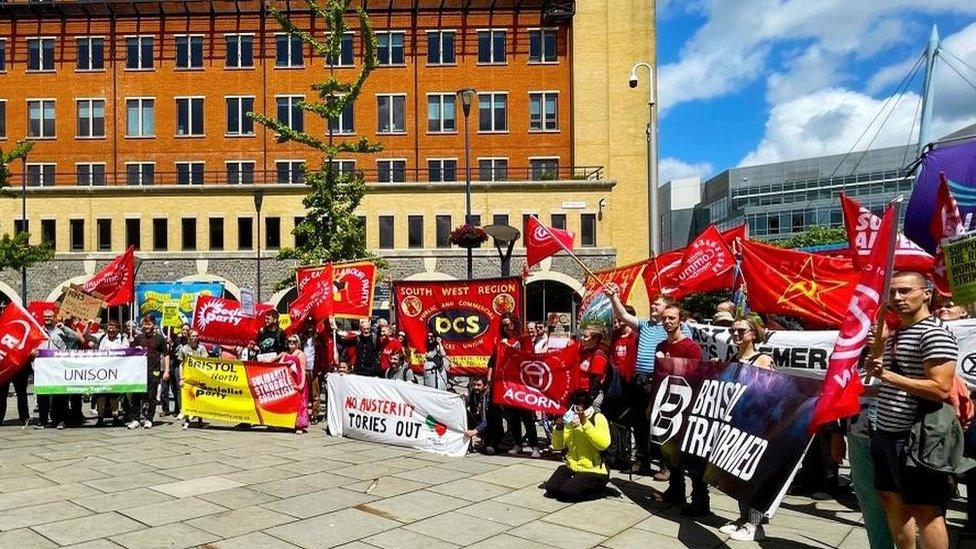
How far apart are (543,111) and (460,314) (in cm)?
3328

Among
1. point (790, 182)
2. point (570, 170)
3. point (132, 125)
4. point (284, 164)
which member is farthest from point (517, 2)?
point (790, 182)

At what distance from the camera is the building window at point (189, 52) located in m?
42.2

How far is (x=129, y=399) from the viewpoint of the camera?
40.3 feet

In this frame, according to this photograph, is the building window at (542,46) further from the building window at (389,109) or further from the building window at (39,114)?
the building window at (39,114)

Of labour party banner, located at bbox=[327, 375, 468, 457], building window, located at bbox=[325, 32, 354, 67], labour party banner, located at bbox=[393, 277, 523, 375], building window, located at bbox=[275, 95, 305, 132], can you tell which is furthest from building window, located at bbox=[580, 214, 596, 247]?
labour party banner, located at bbox=[327, 375, 468, 457]

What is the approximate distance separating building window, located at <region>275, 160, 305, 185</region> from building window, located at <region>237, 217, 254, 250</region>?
4064 mm

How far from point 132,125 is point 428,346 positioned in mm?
38198

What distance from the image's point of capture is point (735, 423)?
5832 millimetres

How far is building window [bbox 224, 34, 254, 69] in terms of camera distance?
42188 mm

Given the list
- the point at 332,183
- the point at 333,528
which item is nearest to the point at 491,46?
the point at 332,183

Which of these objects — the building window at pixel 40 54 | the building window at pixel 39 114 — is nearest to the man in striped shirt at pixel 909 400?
the building window at pixel 39 114

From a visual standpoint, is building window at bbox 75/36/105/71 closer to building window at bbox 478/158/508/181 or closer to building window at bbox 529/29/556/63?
building window at bbox 478/158/508/181

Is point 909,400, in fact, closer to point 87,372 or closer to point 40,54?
point 87,372

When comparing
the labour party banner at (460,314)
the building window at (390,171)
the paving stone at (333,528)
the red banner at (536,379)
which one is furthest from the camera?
the building window at (390,171)
